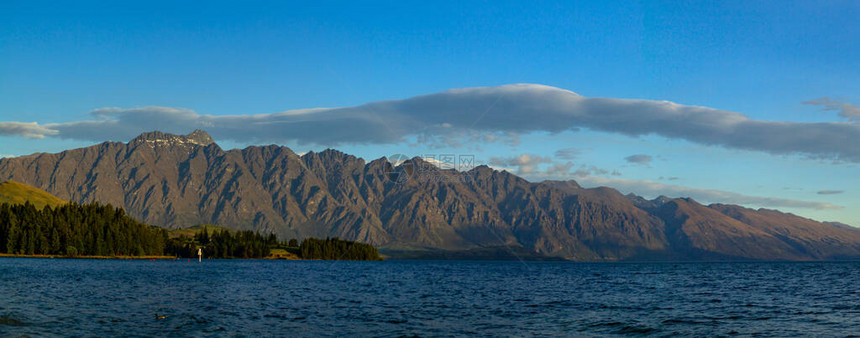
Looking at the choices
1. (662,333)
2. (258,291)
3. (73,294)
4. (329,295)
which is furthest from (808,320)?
(73,294)

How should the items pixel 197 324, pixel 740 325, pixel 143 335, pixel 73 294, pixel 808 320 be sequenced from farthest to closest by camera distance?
pixel 73 294, pixel 808 320, pixel 740 325, pixel 197 324, pixel 143 335

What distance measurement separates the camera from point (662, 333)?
5700 cm

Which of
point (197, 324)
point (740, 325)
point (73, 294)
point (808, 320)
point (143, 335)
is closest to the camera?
point (143, 335)

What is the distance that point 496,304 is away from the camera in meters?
82.8

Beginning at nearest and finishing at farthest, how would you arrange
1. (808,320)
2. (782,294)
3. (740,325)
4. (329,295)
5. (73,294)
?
(740,325) → (808,320) → (73,294) → (329,295) → (782,294)

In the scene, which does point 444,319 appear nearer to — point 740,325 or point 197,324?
point 197,324

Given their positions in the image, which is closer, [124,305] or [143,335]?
[143,335]

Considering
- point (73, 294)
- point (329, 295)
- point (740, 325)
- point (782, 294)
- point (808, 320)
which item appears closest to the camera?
point (740, 325)

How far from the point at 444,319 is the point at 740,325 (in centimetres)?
2966

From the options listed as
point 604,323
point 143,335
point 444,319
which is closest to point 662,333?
point 604,323

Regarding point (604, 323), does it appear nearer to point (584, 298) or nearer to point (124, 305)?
point (584, 298)

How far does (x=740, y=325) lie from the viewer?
62.2m

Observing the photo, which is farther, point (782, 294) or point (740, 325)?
point (782, 294)

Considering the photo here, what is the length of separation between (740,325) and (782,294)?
54.6 metres
